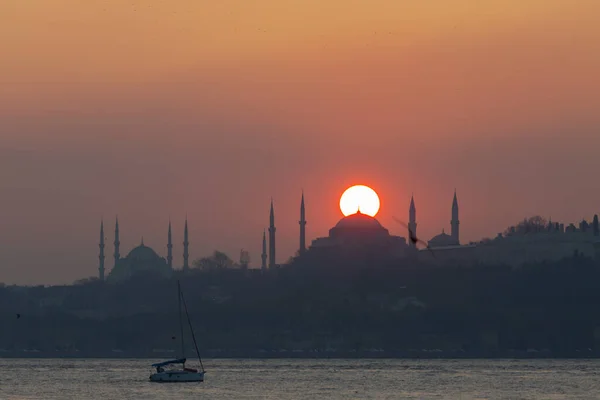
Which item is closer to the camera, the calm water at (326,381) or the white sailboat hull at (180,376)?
the calm water at (326,381)

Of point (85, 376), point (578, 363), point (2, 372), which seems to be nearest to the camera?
point (85, 376)

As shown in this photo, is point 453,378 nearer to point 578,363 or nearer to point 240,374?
point 240,374

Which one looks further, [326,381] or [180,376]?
[326,381]

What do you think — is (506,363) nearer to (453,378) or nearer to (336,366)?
(336,366)

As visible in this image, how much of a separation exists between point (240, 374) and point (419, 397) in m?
39.2

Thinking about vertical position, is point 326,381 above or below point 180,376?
below

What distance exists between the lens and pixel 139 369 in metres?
177

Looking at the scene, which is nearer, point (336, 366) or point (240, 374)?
point (240, 374)

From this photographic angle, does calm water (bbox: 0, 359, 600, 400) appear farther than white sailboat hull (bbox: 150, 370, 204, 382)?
No

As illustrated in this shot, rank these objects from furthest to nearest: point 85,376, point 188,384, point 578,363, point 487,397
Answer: point 578,363 → point 85,376 → point 188,384 → point 487,397

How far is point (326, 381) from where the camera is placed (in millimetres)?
145500

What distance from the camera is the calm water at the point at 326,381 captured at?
418 feet

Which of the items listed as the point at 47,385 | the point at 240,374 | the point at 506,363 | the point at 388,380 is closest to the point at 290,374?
the point at 240,374

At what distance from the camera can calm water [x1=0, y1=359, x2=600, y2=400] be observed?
127500mm
